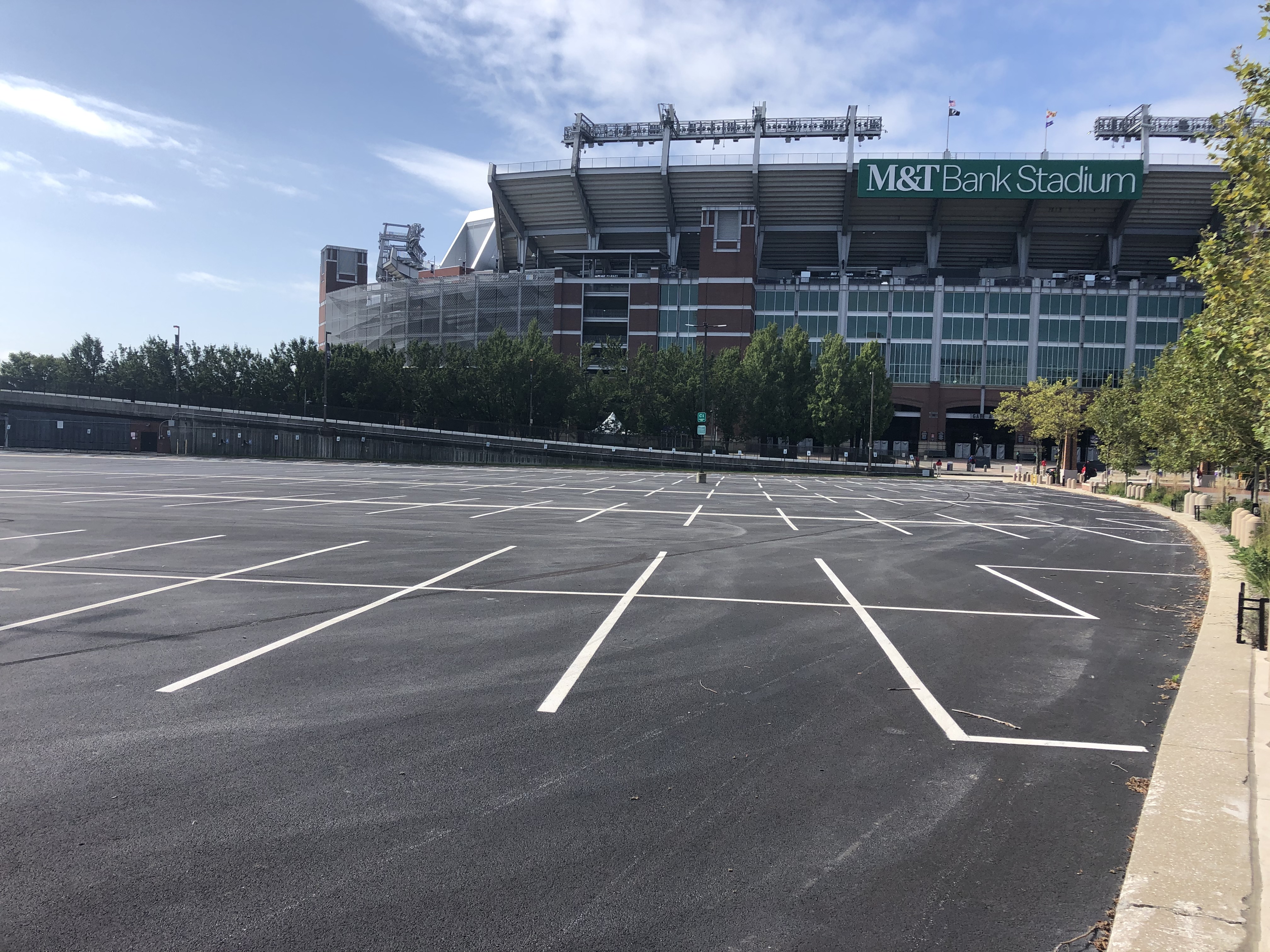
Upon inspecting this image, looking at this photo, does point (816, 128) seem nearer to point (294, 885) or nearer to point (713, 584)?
point (713, 584)

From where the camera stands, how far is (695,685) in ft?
20.9

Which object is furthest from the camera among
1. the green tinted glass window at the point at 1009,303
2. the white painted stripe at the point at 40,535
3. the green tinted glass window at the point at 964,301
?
the green tinted glass window at the point at 964,301

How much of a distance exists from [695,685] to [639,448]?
2385 inches

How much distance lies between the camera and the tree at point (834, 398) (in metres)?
71.0

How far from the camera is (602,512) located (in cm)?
2139

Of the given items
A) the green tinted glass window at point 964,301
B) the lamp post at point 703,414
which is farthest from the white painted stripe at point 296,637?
the green tinted glass window at point 964,301

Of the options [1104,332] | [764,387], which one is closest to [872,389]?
[764,387]

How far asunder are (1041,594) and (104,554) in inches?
573

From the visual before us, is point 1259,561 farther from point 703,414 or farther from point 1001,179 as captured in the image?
point 1001,179

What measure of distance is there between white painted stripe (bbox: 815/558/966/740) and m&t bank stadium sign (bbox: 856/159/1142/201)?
81.0m

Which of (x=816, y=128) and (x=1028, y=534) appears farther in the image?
(x=816, y=128)

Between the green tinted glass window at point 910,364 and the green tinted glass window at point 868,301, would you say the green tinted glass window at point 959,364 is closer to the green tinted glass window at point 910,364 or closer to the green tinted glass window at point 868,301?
the green tinted glass window at point 910,364

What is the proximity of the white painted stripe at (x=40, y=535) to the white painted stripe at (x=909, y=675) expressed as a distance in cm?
1414

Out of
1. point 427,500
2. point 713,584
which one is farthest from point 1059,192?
point 713,584
